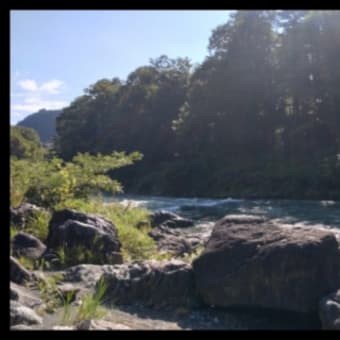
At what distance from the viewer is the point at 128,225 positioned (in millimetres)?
8844

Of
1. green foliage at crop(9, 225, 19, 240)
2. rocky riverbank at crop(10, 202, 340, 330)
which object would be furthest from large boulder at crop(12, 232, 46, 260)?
rocky riverbank at crop(10, 202, 340, 330)

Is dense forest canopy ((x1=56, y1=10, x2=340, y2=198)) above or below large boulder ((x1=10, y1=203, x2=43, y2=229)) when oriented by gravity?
above

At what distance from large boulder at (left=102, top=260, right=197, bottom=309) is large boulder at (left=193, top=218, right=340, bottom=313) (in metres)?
0.16

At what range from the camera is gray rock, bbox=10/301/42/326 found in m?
3.82

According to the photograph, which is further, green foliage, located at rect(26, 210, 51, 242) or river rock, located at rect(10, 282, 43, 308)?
green foliage, located at rect(26, 210, 51, 242)

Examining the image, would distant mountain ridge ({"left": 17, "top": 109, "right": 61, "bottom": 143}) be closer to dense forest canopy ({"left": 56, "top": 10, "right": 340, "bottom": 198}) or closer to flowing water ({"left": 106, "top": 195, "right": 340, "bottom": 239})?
dense forest canopy ({"left": 56, "top": 10, "right": 340, "bottom": 198})

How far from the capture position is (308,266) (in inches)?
195

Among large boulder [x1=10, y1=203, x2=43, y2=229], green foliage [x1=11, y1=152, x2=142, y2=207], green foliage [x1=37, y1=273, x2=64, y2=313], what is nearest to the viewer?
green foliage [x1=37, y1=273, x2=64, y2=313]

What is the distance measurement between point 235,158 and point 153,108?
1059 centimetres

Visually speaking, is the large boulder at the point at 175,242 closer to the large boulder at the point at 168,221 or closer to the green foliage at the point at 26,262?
the large boulder at the point at 168,221

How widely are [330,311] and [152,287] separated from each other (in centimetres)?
183

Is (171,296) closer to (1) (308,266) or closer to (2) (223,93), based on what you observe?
(1) (308,266)
